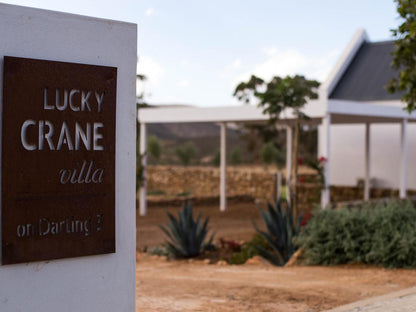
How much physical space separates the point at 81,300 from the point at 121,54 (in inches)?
64.0

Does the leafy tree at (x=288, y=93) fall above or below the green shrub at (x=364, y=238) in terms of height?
above

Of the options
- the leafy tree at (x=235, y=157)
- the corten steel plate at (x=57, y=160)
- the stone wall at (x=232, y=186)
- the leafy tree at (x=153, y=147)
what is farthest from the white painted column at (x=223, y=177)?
the leafy tree at (x=235, y=157)

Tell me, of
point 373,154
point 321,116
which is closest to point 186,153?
point 373,154

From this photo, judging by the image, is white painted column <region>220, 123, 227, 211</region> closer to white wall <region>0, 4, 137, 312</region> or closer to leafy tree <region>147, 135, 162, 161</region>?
white wall <region>0, 4, 137, 312</region>

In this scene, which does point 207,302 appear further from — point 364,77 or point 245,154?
point 245,154

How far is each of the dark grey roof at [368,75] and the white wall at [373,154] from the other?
119cm

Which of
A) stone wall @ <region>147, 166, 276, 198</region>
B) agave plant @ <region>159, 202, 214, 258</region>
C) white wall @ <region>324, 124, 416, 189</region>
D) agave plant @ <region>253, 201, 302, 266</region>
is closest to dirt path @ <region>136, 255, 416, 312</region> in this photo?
agave plant @ <region>253, 201, 302, 266</region>

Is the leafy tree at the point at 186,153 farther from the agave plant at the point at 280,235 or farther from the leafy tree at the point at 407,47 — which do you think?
the leafy tree at the point at 407,47

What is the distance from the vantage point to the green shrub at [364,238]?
8.44 meters

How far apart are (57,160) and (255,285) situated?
401 centimetres

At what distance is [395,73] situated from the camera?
72.4ft

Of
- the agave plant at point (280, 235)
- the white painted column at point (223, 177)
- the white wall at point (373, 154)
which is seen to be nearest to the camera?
the agave plant at point (280, 235)

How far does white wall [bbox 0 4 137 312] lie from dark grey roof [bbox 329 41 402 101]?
18.6 meters

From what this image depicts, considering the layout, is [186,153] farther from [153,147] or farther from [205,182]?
[205,182]
